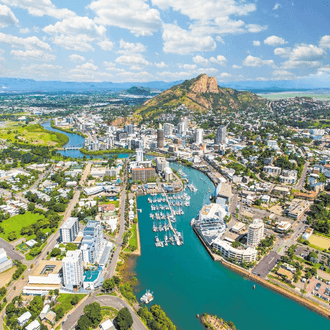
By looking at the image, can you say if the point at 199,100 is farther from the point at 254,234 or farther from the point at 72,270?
the point at 72,270

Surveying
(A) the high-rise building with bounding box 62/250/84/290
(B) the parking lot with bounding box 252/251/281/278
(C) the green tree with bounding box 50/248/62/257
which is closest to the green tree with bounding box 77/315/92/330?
(A) the high-rise building with bounding box 62/250/84/290

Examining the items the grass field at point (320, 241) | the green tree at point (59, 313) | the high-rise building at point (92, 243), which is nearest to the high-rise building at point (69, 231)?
→ the high-rise building at point (92, 243)

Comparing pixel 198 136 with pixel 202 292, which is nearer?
pixel 202 292

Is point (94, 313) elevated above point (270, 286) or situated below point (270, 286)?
above

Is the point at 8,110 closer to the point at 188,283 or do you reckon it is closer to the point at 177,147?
the point at 177,147

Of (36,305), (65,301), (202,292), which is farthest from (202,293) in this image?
(36,305)

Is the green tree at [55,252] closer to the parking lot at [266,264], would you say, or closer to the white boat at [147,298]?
the white boat at [147,298]

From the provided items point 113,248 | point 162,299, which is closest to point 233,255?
point 162,299

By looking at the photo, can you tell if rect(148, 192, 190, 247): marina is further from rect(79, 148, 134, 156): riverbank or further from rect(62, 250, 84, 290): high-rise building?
rect(79, 148, 134, 156): riverbank
